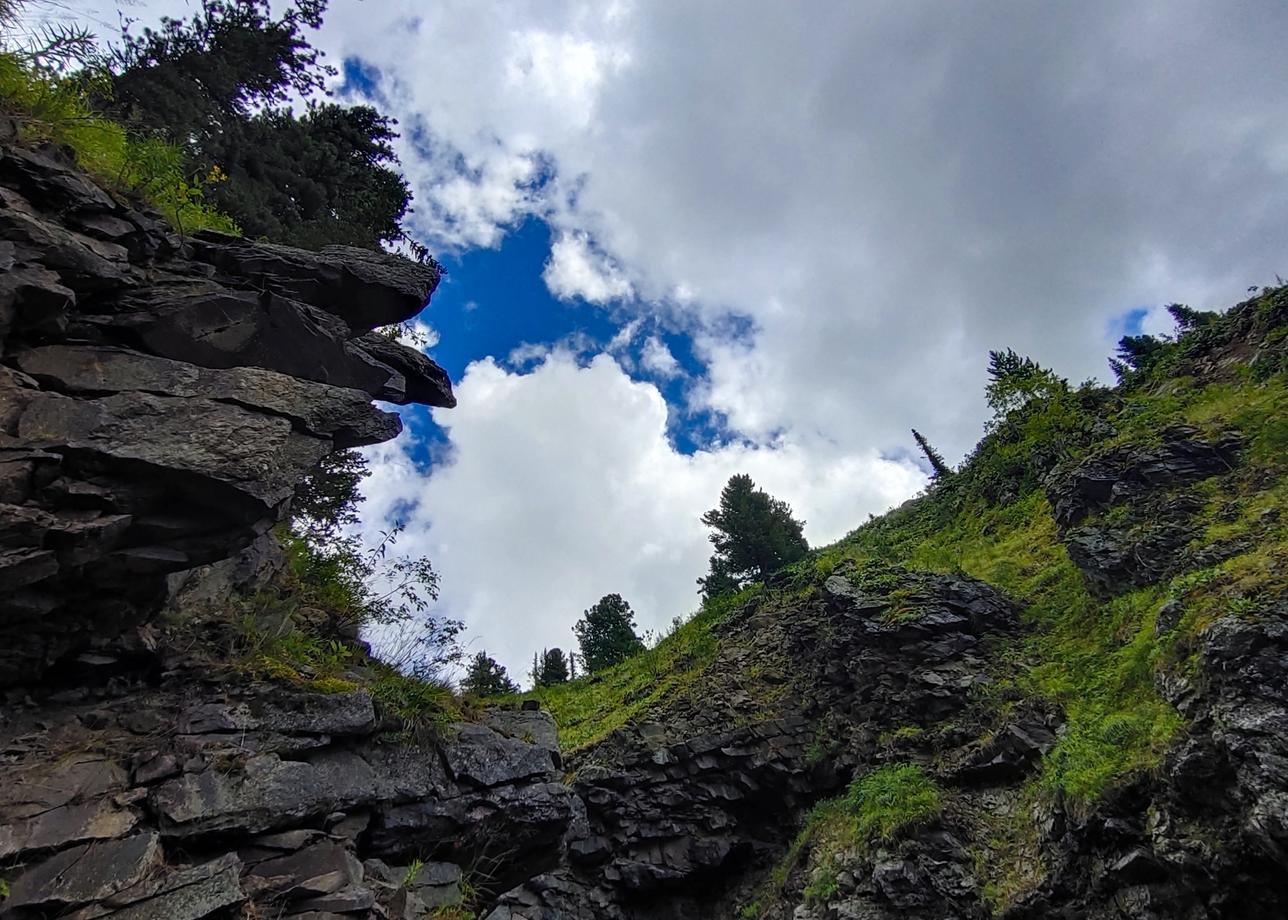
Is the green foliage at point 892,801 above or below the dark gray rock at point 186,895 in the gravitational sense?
below

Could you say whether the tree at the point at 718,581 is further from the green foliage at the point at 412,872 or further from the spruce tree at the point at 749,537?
the green foliage at the point at 412,872

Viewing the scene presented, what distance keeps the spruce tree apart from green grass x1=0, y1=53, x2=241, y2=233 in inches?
1335

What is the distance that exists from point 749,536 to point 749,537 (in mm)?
65

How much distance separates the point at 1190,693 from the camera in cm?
1155

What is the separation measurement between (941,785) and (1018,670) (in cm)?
402

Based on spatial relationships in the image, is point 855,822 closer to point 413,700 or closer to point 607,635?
point 413,700

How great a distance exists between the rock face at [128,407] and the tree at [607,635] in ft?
111

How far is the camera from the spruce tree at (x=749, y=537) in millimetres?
38719

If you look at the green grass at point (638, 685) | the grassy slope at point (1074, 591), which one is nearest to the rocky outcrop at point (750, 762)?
the grassy slope at point (1074, 591)

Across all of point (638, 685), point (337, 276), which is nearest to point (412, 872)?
point (337, 276)

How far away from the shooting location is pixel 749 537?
128ft

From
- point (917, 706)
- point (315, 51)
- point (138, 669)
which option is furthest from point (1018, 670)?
point (315, 51)

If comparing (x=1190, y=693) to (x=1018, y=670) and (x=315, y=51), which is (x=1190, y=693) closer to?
(x=1018, y=670)

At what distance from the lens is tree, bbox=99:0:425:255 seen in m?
11.9
